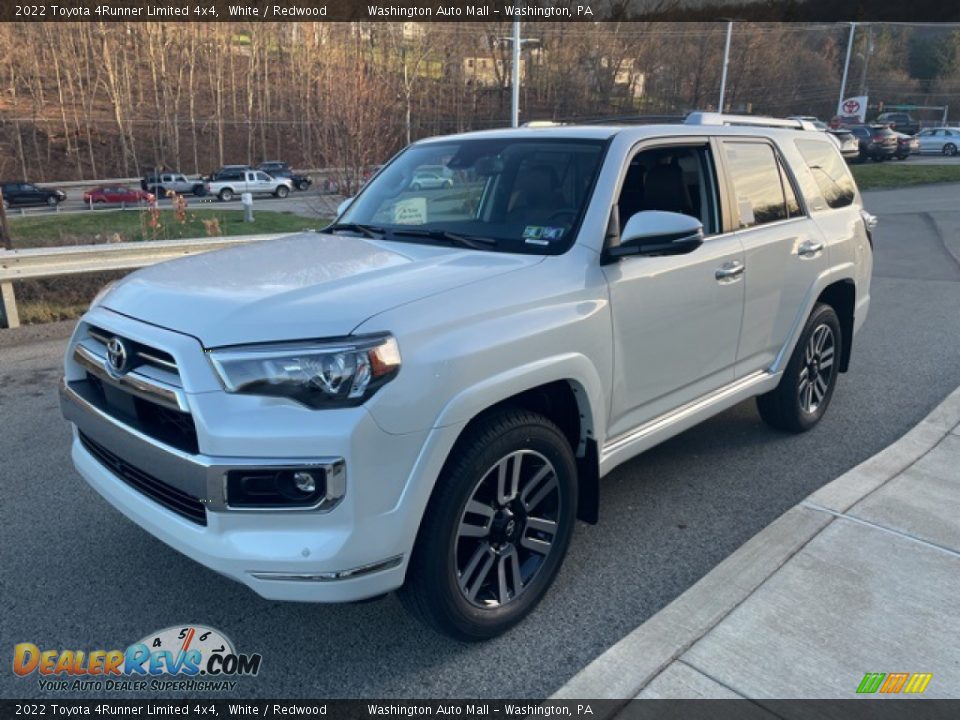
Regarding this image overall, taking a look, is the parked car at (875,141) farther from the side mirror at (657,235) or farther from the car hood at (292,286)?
the car hood at (292,286)

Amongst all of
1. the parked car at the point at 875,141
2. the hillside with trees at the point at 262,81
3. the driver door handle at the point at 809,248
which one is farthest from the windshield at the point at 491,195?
the hillside with trees at the point at 262,81

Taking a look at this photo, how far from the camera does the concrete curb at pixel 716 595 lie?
257 centimetres

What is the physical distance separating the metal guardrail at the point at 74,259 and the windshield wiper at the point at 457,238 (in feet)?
12.7

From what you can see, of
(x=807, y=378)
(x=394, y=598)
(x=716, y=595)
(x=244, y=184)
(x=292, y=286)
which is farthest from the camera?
(x=244, y=184)

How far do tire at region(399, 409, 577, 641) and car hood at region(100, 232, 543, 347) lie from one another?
0.59 meters

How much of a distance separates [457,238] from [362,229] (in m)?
0.70

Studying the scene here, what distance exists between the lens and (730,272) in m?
3.85

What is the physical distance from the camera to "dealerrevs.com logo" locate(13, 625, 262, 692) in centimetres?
267

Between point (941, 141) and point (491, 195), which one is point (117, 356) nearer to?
point (491, 195)

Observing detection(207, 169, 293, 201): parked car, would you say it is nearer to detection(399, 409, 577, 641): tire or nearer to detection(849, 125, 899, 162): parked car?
detection(849, 125, 899, 162): parked car

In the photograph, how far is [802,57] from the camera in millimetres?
76000

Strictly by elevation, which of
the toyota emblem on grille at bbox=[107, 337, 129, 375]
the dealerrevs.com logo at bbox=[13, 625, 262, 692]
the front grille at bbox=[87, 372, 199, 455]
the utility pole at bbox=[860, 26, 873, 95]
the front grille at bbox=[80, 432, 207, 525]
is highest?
the utility pole at bbox=[860, 26, 873, 95]

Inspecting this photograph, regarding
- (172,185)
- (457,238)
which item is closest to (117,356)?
(457,238)

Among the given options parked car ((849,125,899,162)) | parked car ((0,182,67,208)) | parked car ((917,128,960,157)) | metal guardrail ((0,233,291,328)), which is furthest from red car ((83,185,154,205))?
parked car ((917,128,960,157))
